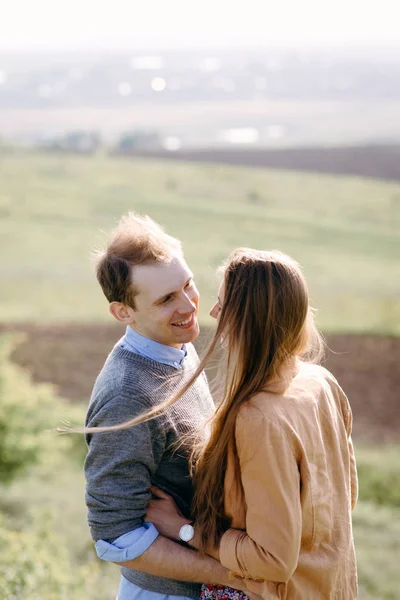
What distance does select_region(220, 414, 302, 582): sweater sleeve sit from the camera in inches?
60.5

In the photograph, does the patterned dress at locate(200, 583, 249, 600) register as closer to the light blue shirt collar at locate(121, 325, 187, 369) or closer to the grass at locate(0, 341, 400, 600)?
the light blue shirt collar at locate(121, 325, 187, 369)

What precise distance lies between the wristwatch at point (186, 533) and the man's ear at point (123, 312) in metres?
0.49

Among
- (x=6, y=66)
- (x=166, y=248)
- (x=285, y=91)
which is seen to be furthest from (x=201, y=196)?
(x=166, y=248)

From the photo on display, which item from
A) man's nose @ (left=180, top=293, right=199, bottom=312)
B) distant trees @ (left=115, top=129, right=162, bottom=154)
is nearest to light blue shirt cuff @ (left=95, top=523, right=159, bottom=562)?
man's nose @ (left=180, top=293, right=199, bottom=312)

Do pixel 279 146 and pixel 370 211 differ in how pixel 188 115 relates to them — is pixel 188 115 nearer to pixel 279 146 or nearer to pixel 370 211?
pixel 279 146

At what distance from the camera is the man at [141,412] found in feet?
5.52

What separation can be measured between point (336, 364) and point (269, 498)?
36.6 ft

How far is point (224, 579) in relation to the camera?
67.0 inches

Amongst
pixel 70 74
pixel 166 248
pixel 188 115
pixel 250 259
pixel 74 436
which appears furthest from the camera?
pixel 188 115

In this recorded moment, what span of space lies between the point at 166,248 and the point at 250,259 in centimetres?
28

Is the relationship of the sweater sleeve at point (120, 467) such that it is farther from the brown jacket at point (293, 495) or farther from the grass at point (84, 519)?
the grass at point (84, 519)

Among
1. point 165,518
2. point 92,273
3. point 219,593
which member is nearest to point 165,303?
point 165,518

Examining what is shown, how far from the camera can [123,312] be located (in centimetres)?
185

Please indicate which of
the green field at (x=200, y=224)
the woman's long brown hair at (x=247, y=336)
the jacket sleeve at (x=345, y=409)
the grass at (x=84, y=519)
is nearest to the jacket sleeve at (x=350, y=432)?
the jacket sleeve at (x=345, y=409)
